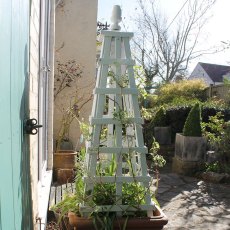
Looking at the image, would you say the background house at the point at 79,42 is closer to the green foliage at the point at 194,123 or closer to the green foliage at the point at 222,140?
the green foliage at the point at 194,123

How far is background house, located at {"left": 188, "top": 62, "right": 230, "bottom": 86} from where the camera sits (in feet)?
97.7

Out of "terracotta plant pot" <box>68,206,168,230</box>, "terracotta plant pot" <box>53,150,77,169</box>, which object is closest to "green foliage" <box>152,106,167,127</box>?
"terracotta plant pot" <box>53,150,77,169</box>

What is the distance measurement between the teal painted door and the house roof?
29.5 m

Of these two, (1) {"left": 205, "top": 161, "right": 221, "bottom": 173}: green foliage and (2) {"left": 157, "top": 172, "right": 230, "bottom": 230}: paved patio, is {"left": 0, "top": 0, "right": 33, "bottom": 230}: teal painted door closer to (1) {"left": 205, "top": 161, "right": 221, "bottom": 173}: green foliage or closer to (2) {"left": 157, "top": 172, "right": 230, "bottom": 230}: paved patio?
(2) {"left": 157, "top": 172, "right": 230, "bottom": 230}: paved patio

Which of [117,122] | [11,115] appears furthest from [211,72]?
[11,115]

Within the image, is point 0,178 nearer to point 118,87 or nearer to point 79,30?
point 118,87

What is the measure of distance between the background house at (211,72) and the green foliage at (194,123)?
23.3 metres

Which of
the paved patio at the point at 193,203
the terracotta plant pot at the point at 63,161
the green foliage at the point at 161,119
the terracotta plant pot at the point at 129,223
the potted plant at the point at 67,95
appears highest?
the potted plant at the point at 67,95

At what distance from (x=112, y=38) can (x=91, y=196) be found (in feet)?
3.97

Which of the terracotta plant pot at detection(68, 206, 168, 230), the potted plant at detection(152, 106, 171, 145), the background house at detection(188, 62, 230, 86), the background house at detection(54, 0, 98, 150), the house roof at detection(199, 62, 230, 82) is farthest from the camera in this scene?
the house roof at detection(199, 62, 230, 82)

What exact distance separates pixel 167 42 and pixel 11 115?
2111cm

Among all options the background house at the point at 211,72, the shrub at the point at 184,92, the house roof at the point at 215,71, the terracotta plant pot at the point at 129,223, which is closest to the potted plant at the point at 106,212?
the terracotta plant pot at the point at 129,223

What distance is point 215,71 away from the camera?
30969mm

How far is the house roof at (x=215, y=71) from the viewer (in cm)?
2998
